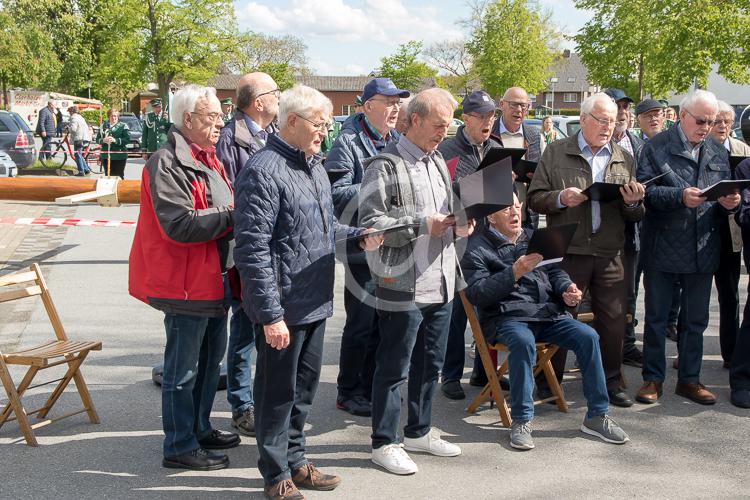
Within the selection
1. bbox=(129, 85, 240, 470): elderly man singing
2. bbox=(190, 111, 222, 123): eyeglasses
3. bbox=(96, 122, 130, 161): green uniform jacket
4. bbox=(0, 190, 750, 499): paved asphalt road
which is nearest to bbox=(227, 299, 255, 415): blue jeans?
bbox=(0, 190, 750, 499): paved asphalt road

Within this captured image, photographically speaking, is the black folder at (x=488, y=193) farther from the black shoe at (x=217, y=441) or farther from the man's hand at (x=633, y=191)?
the black shoe at (x=217, y=441)

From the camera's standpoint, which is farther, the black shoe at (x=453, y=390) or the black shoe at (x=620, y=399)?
the black shoe at (x=453, y=390)

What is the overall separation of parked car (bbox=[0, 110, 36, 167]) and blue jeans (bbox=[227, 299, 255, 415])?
18.4 metres

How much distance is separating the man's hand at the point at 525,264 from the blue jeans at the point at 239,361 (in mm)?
1642

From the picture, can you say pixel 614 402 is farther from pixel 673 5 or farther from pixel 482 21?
pixel 482 21

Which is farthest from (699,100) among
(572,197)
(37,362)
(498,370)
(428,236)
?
(37,362)

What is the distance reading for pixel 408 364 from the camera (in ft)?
14.5

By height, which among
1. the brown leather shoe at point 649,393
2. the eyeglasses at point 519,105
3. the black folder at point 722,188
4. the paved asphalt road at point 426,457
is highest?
the eyeglasses at point 519,105

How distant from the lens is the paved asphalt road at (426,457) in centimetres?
420

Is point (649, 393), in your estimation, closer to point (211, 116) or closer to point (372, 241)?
point (372, 241)

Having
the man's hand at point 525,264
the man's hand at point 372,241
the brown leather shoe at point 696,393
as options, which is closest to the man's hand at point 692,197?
the man's hand at point 525,264

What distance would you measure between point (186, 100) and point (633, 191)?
112 inches

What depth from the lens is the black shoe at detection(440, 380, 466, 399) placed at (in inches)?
226

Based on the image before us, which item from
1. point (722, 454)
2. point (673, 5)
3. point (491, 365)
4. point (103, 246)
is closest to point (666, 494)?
point (722, 454)
